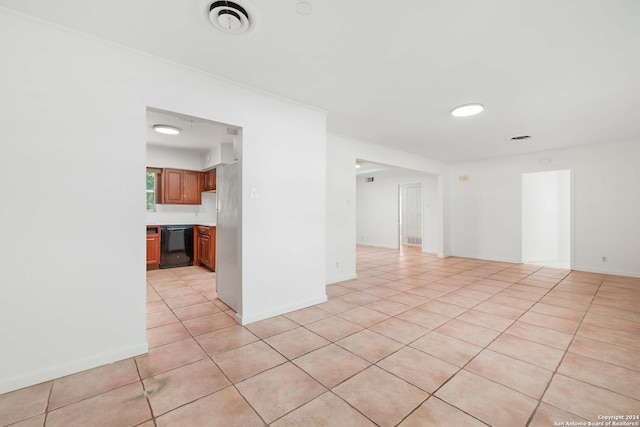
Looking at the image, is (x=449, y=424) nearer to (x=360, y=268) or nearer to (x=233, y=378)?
(x=233, y=378)

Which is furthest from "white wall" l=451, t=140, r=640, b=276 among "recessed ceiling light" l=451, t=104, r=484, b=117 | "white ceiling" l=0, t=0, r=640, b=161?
"recessed ceiling light" l=451, t=104, r=484, b=117

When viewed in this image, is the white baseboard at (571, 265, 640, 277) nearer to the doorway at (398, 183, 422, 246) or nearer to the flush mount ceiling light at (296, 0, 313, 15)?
the doorway at (398, 183, 422, 246)

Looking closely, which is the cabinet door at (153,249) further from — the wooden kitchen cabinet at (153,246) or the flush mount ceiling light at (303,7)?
the flush mount ceiling light at (303,7)

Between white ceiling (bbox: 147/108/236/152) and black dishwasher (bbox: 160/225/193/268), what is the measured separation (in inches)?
72.8

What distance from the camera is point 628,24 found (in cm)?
198

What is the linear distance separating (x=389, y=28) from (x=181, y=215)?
6.31m

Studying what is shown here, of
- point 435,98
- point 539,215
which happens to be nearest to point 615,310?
point 435,98

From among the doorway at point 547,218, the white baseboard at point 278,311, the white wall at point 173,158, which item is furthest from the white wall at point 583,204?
the white wall at point 173,158

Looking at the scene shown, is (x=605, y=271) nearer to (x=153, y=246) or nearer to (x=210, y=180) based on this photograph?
(x=210, y=180)

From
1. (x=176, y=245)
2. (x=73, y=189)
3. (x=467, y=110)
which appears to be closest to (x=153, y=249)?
(x=176, y=245)

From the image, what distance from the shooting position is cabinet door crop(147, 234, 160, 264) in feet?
18.4

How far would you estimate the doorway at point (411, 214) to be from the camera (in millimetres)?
9883

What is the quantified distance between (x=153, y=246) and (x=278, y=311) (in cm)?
395

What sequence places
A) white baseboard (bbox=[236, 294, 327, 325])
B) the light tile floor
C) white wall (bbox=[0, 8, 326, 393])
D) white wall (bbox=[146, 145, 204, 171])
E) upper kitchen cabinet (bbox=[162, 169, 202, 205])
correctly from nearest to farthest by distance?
1. the light tile floor
2. white wall (bbox=[0, 8, 326, 393])
3. white baseboard (bbox=[236, 294, 327, 325])
4. white wall (bbox=[146, 145, 204, 171])
5. upper kitchen cabinet (bbox=[162, 169, 202, 205])
